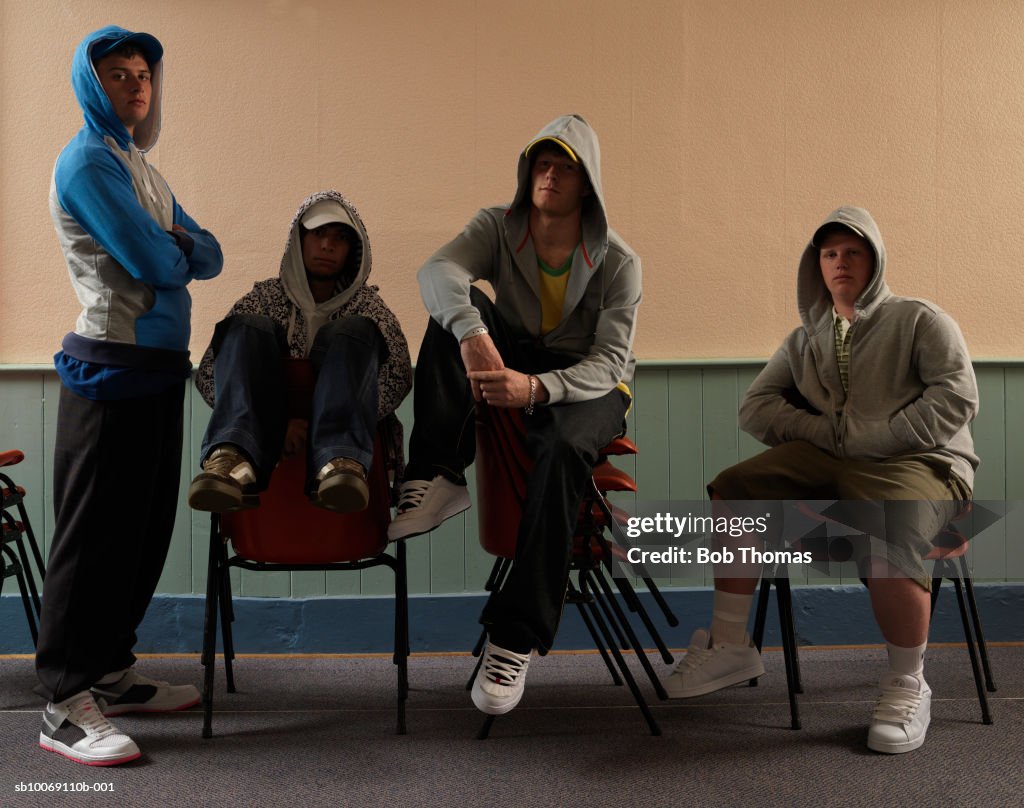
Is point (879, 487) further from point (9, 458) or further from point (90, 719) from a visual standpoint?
point (9, 458)

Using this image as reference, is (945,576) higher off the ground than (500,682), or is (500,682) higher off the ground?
(945,576)

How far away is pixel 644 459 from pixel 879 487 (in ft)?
3.29

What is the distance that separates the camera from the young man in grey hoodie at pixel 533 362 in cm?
200

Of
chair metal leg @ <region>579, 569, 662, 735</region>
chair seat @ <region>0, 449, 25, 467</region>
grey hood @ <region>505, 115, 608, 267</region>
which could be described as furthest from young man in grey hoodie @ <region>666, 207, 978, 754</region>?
chair seat @ <region>0, 449, 25, 467</region>

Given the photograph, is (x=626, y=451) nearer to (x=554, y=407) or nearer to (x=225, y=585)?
(x=554, y=407)

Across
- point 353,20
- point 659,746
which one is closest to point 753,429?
point 659,746

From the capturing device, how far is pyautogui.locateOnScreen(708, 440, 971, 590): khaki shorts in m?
2.12

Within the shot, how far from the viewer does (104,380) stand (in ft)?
6.66

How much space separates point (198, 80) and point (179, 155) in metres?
0.26

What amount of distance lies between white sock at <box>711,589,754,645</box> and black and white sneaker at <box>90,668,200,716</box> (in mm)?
1465

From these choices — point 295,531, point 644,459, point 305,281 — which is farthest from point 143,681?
point 644,459

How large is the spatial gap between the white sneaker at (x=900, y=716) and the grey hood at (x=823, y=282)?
961mm

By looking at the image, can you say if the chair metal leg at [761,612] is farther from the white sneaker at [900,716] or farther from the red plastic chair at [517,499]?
the red plastic chair at [517,499]

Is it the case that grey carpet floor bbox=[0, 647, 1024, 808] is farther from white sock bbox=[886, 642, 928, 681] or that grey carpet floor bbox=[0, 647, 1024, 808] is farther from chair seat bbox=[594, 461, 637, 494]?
chair seat bbox=[594, 461, 637, 494]
